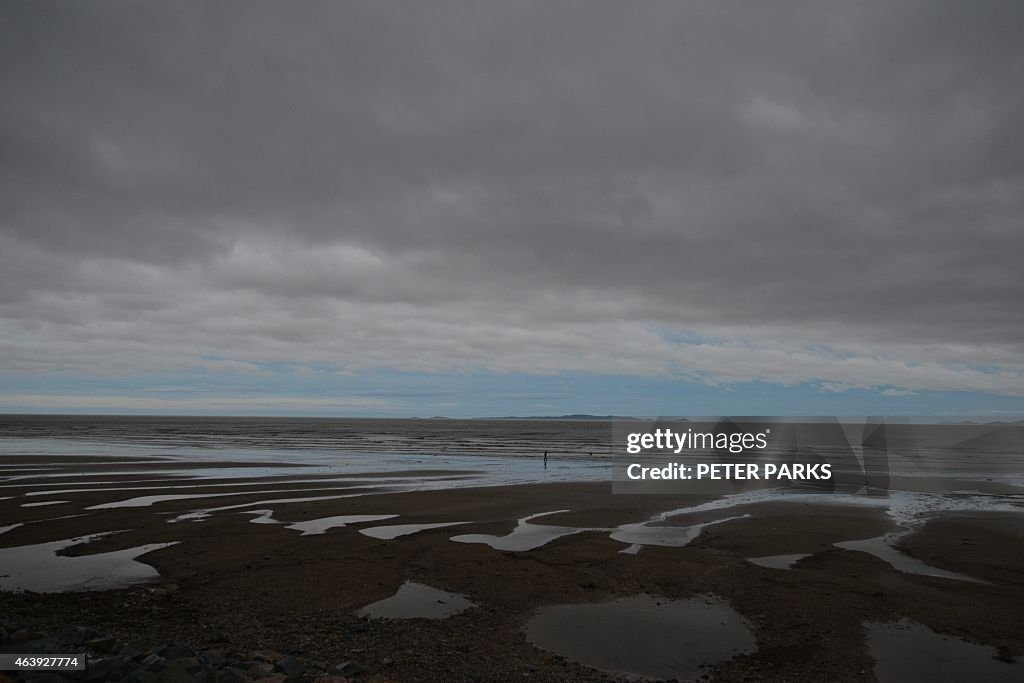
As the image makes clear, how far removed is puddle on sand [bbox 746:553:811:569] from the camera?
555 inches

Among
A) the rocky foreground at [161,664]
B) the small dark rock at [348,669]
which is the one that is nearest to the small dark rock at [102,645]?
the rocky foreground at [161,664]

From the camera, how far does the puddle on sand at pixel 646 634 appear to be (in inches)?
330

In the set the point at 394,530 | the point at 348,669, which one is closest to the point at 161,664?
the point at 348,669

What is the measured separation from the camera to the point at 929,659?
8.65 meters

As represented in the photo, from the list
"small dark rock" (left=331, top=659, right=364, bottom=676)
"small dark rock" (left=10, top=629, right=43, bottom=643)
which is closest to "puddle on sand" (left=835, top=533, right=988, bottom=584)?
"small dark rock" (left=331, top=659, right=364, bottom=676)

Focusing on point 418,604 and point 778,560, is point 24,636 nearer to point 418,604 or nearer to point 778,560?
point 418,604

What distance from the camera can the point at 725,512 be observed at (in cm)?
2255

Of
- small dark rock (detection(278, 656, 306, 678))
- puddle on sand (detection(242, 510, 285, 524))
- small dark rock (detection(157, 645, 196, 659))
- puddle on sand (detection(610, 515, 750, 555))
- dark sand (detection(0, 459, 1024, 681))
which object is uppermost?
small dark rock (detection(157, 645, 196, 659))

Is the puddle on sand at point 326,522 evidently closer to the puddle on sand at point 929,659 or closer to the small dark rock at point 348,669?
the small dark rock at point 348,669

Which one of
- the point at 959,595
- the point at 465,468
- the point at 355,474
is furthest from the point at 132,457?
the point at 959,595

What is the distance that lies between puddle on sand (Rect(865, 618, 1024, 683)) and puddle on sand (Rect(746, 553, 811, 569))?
416cm

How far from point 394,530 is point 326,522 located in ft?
8.41

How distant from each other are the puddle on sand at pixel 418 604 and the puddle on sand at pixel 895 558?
1016 cm

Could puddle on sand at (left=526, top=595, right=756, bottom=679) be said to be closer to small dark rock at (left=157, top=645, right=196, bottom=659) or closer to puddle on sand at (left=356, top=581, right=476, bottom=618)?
puddle on sand at (left=356, top=581, right=476, bottom=618)
